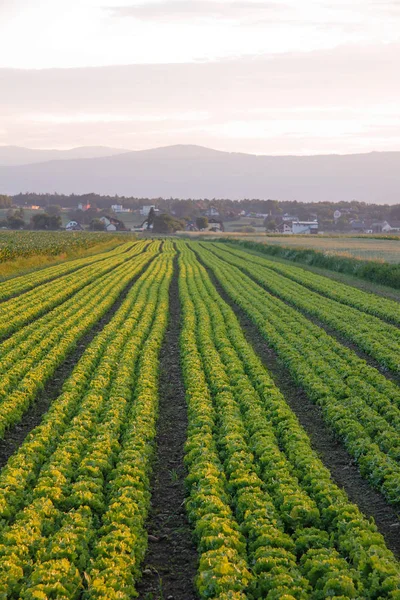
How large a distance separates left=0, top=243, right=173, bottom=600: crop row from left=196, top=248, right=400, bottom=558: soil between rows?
3396 millimetres

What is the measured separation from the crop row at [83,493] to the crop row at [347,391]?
12.9 ft

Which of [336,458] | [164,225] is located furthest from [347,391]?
[164,225]

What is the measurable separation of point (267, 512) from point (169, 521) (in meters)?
1.59

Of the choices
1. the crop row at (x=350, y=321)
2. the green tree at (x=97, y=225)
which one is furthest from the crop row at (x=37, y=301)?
the green tree at (x=97, y=225)

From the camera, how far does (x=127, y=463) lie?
975 cm

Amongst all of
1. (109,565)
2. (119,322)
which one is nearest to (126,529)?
(109,565)

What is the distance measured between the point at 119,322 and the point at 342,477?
13079 millimetres

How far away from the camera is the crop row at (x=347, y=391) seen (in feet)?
33.8

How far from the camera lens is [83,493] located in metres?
8.67

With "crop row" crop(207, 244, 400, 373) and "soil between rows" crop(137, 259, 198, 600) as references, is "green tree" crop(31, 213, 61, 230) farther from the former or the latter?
"soil between rows" crop(137, 259, 198, 600)

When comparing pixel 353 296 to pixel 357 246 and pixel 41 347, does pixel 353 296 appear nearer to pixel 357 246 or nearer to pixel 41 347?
pixel 41 347

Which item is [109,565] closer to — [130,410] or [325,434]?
[130,410]

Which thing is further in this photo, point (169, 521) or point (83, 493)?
point (169, 521)

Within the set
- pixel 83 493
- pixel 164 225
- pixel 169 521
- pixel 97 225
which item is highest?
pixel 97 225
